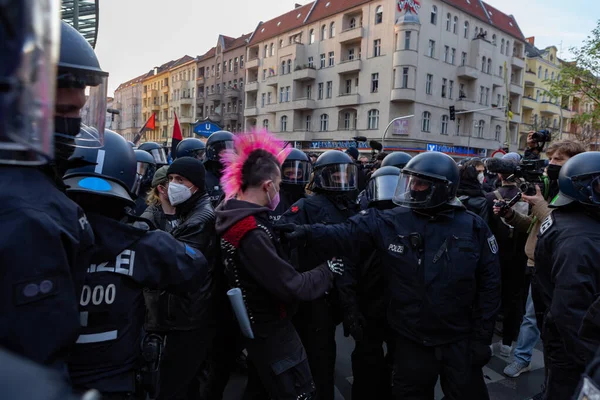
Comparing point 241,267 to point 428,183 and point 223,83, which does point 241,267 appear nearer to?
point 428,183

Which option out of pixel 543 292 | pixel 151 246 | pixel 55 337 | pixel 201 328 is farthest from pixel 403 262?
pixel 55 337

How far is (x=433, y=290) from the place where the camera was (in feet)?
8.67

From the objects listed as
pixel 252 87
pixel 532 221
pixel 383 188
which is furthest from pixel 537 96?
pixel 383 188

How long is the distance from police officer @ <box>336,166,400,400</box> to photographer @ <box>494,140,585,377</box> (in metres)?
1.41

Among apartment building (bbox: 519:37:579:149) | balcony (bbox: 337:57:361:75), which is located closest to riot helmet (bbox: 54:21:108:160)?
balcony (bbox: 337:57:361:75)

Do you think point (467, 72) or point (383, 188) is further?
point (467, 72)

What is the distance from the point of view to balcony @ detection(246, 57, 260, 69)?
42.7m

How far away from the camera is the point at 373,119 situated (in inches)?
1270

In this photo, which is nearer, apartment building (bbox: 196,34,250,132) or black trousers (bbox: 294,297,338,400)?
black trousers (bbox: 294,297,338,400)

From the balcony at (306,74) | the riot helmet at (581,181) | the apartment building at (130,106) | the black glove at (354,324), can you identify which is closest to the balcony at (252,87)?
the balcony at (306,74)

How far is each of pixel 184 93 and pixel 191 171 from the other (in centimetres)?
5823

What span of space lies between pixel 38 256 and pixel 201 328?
177 centimetres

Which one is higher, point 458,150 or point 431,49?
point 431,49

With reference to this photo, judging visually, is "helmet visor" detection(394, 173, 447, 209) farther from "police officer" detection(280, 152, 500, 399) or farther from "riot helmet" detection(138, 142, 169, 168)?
"riot helmet" detection(138, 142, 169, 168)
